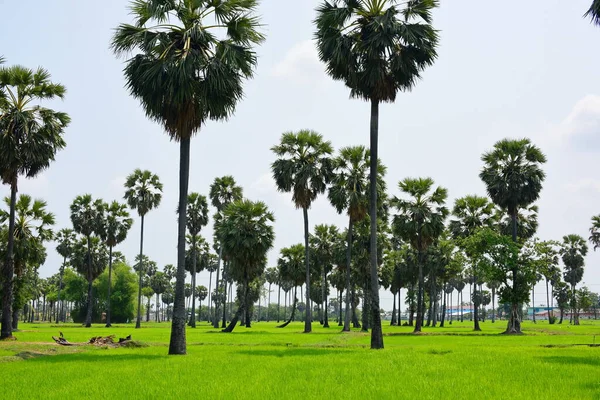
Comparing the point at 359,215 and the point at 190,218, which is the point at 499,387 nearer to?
the point at 359,215

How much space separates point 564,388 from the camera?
1294cm

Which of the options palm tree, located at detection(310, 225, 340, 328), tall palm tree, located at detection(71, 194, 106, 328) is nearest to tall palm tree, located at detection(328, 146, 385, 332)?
palm tree, located at detection(310, 225, 340, 328)

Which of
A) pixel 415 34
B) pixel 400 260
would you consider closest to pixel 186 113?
pixel 415 34

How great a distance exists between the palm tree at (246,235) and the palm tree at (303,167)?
3737 millimetres

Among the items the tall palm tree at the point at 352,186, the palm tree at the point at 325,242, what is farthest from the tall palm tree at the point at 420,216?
the palm tree at the point at 325,242

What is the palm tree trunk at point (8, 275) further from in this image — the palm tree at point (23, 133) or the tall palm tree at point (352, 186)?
the tall palm tree at point (352, 186)

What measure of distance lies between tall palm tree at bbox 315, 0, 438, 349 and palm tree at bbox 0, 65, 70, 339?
1666cm

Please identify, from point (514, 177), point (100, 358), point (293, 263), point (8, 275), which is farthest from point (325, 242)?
point (100, 358)

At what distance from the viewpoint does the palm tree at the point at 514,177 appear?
50.9 meters

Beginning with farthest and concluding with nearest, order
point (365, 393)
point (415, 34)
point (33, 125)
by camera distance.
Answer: point (33, 125), point (415, 34), point (365, 393)

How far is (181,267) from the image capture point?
2462cm

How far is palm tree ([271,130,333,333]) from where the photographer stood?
51.9m

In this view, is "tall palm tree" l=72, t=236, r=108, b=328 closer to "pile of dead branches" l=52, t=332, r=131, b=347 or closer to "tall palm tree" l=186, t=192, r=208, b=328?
"tall palm tree" l=186, t=192, r=208, b=328

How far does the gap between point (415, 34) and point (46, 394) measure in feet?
73.3
